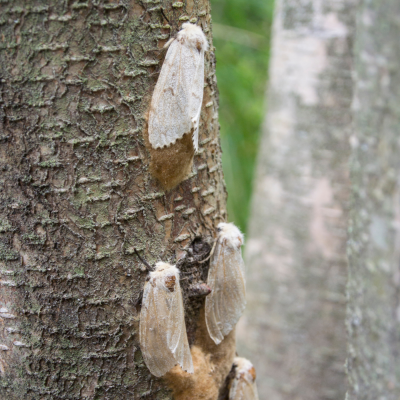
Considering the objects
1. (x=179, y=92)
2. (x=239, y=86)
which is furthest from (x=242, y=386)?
(x=239, y=86)

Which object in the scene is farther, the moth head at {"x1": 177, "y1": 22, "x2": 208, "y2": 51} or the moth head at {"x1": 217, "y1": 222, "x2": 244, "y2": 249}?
the moth head at {"x1": 217, "y1": 222, "x2": 244, "y2": 249}

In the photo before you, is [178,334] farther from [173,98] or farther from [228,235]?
[173,98]

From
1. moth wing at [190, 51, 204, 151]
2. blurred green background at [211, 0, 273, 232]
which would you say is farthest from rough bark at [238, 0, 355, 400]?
moth wing at [190, 51, 204, 151]

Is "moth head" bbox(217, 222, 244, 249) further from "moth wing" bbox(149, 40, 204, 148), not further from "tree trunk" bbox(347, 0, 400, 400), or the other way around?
"tree trunk" bbox(347, 0, 400, 400)

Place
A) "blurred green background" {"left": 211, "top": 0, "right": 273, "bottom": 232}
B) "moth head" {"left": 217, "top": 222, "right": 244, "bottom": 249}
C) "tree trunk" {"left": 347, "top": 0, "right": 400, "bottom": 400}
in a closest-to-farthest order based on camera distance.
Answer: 1. "tree trunk" {"left": 347, "top": 0, "right": 400, "bottom": 400}
2. "moth head" {"left": 217, "top": 222, "right": 244, "bottom": 249}
3. "blurred green background" {"left": 211, "top": 0, "right": 273, "bottom": 232}

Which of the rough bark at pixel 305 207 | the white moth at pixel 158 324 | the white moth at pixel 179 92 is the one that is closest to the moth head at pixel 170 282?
the white moth at pixel 158 324

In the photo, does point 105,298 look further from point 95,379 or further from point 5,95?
point 5,95

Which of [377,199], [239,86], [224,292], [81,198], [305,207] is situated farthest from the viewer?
[239,86]

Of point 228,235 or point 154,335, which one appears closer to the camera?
point 154,335
